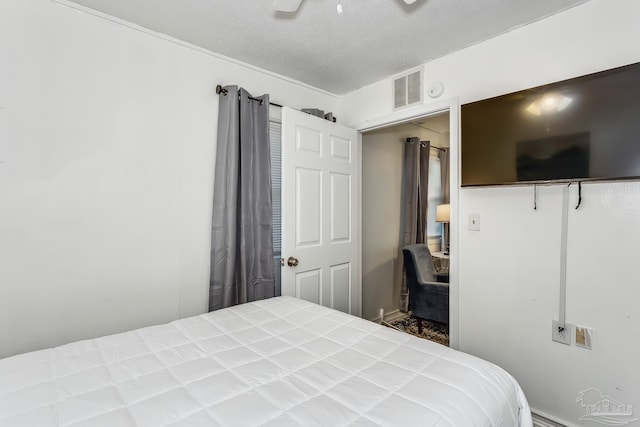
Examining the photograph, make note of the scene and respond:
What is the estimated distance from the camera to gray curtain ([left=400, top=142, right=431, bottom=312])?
391cm

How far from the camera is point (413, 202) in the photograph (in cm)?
391

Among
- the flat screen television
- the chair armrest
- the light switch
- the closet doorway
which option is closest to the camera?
the flat screen television

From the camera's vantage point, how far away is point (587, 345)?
1686mm

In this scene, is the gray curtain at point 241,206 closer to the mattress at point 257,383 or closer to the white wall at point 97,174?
the white wall at point 97,174

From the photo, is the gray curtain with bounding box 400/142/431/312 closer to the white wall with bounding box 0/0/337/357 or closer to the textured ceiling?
the textured ceiling

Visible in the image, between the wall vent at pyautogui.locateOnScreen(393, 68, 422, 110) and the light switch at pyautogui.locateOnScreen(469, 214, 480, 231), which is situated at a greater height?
the wall vent at pyautogui.locateOnScreen(393, 68, 422, 110)

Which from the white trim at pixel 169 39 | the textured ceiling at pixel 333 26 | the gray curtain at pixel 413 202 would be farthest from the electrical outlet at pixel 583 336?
the white trim at pixel 169 39

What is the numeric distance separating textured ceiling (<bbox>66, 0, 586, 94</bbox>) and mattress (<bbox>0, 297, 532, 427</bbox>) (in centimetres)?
180

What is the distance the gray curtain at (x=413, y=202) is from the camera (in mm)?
3908

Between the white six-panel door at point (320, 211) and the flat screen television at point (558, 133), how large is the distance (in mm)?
1075

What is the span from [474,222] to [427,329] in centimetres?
172

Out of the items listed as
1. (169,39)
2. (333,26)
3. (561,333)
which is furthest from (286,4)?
(561,333)

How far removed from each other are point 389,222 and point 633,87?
2.52m

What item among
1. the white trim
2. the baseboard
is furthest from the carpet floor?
the white trim
